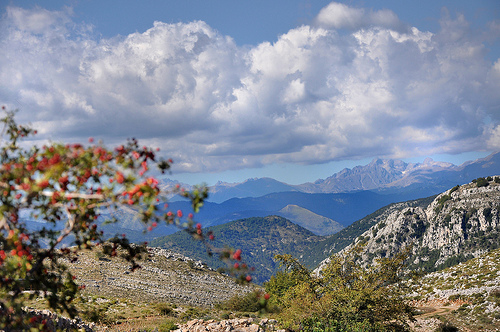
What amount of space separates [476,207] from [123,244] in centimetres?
20738

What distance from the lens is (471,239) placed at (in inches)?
6417

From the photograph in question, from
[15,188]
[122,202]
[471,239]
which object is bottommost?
[471,239]

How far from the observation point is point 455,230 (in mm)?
171625

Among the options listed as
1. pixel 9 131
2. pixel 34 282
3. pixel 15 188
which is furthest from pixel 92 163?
pixel 9 131

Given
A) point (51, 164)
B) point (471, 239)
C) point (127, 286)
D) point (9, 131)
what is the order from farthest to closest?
1. point (471, 239)
2. point (127, 286)
3. point (9, 131)
4. point (51, 164)

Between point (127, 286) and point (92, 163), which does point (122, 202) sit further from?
point (127, 286)

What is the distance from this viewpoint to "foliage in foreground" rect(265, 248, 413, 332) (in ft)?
80.4

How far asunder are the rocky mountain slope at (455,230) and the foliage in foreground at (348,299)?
455ft

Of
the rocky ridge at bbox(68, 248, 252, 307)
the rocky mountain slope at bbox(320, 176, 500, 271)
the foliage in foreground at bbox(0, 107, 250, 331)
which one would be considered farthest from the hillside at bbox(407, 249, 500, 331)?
the rocky mountain slope at bbox(320, 176, 500, 271)

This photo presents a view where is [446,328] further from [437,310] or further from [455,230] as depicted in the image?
[455,230]

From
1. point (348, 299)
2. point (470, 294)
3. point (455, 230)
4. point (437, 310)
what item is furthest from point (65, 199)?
point (455, 230)

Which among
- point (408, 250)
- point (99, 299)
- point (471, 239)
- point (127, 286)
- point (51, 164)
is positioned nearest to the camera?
point (51, 164)

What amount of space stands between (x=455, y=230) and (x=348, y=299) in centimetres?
18063

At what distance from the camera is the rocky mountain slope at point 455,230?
157m
